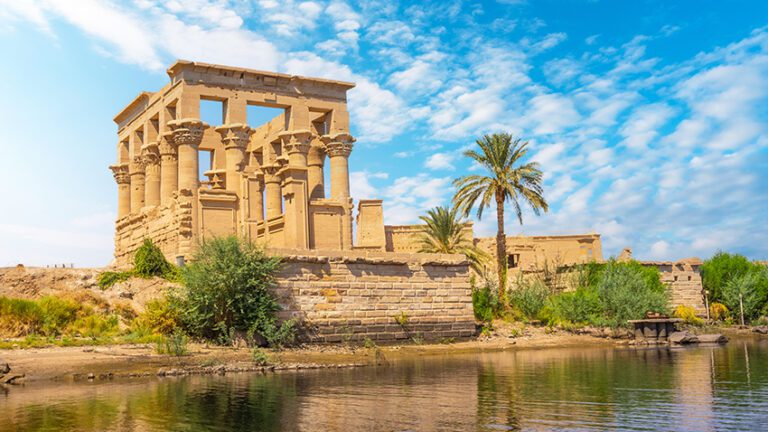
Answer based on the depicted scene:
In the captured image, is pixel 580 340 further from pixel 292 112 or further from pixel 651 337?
pixel 292 112

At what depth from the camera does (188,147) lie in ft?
105

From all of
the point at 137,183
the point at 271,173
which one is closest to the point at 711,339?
the point at 271,173

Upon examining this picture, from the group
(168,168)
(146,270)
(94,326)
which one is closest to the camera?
(94,326)

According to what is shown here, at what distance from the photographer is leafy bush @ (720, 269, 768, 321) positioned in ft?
127

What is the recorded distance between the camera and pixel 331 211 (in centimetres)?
3316

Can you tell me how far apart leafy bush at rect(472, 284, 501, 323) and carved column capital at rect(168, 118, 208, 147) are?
1300 cm

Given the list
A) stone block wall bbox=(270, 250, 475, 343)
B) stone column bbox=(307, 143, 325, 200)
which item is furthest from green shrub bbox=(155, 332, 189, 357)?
stone column bbox=(307, 143, 325, 200)

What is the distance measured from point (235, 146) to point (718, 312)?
986 inches

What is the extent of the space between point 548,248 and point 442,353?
25447mm

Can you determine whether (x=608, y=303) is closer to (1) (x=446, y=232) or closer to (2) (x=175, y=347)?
(1) (x=446, y=232)

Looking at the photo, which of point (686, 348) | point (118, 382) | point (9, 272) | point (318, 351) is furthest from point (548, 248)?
point (118, 382)

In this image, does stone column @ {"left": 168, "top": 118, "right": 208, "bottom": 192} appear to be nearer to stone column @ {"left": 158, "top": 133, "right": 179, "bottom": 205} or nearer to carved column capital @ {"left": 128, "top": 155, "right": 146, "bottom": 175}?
stone column @ {"left": 158, "top": 133, "right": 179, "bottom": 205}

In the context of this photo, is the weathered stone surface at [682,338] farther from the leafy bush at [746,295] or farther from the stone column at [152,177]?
the stone column at [152,177]

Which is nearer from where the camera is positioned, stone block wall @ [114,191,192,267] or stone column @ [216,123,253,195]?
stone block wall @ [114,191,192,267]
